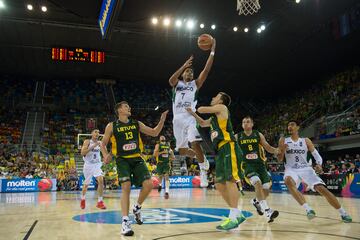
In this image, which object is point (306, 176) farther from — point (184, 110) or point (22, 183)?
point (22, 183)

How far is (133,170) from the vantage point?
573 centimetres

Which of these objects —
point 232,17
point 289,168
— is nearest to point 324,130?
point 232,17

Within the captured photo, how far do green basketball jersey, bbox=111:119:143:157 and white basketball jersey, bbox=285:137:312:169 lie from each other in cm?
333

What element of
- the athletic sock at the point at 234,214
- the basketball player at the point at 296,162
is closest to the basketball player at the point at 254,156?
the basketball player at the point at 296,162

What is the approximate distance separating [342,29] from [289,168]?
53.7 feet

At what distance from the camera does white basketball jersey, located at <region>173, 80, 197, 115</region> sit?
6.79 m

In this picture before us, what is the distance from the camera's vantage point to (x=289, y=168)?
7301mm

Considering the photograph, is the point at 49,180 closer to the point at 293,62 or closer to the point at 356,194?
the point at 356,194

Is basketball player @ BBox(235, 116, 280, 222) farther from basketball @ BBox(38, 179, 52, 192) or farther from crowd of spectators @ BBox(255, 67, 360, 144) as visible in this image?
crowd of spectators @ BBox(255, 67, 360, 144)

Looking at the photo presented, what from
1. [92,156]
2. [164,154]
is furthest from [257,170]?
[164,154]

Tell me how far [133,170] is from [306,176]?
3.58 metres

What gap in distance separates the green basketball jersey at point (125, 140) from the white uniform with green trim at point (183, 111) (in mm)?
1232

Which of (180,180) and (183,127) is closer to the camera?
(183,127)

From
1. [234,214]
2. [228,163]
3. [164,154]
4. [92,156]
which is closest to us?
[234,214]
